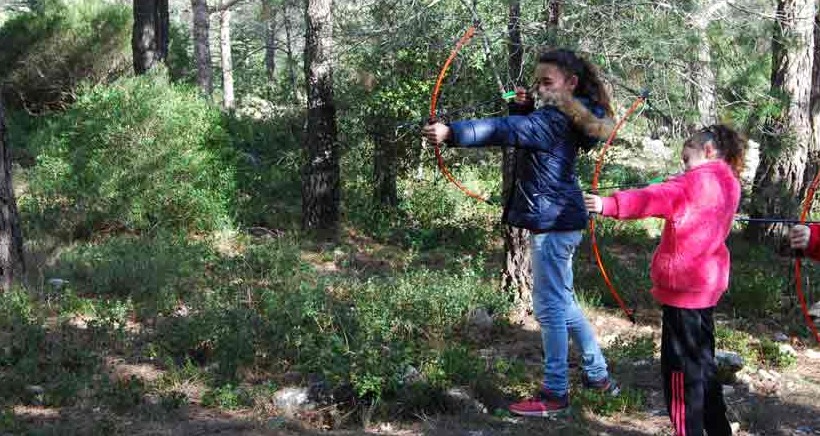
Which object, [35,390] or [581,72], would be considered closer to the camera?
[581,72]

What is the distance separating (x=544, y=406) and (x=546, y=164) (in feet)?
4.46

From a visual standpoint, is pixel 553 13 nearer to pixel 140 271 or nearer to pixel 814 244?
pixel 814 244

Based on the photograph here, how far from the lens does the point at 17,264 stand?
21.7 ft

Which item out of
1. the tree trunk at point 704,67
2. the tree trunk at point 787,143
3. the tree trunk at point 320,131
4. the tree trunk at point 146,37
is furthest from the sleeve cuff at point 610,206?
the tree trunk at point 146,37

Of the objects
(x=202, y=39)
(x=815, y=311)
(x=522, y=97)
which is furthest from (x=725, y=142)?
(x=202, y=39)

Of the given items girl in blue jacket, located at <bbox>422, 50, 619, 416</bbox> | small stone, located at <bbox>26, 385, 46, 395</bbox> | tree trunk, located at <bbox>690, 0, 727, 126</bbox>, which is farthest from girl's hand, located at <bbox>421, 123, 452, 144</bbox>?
tree trunk, located at <bbox>690, 0, 727, 126</bbox>

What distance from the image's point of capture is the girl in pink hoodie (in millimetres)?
3840

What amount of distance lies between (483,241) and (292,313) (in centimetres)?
383

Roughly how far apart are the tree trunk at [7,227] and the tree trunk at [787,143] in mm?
6755

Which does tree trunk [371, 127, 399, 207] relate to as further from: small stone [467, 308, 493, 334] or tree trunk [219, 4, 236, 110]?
tree trunk [219, 4, 236, 110]

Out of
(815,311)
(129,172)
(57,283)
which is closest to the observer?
(57,283)

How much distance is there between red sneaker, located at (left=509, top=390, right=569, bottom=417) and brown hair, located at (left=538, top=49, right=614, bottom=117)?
160 centimetres

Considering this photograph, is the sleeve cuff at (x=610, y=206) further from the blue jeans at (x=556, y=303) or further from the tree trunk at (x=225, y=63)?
the tree trunk at (x=225, y=63)

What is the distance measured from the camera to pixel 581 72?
439cm
